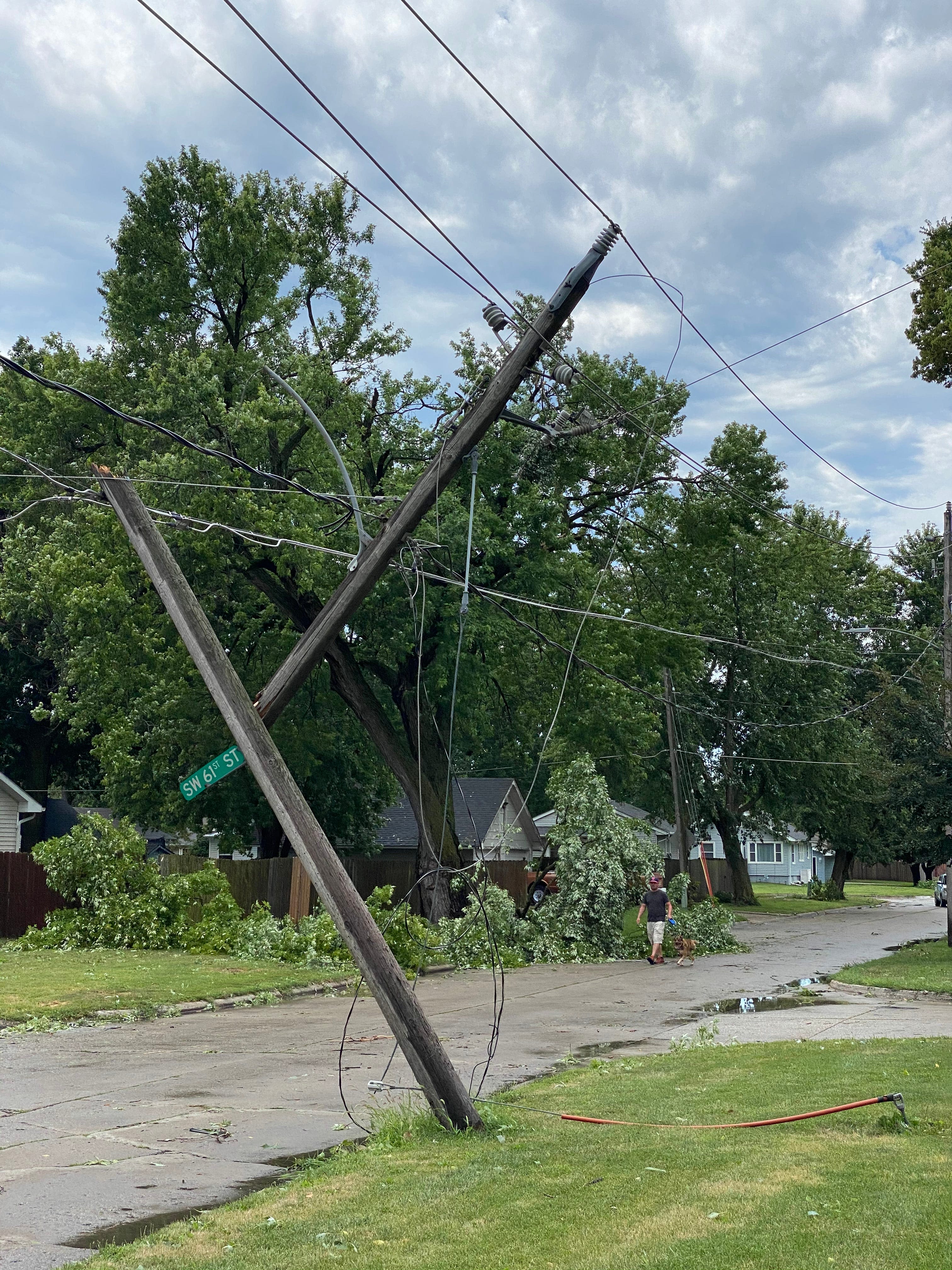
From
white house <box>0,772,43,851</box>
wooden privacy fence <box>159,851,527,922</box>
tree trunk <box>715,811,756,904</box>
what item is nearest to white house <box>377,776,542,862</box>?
tree trunk <box>715,811,756,904</box>

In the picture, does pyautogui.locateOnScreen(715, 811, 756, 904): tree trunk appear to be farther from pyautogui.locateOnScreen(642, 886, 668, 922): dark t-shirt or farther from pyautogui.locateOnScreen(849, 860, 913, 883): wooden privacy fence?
pyautogui.locateOnScreen(849, 860, 913, 883): wooden privacy fence

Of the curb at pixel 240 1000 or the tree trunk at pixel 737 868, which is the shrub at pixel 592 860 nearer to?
the curb at pixel 240 1000

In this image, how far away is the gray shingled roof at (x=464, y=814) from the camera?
45.7 metres

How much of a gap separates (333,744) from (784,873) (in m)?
74.3

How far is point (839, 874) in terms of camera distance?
63.0 m

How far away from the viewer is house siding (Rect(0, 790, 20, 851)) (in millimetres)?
32250

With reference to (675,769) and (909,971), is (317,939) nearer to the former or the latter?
(909,971)

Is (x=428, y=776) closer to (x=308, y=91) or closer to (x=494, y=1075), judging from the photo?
(x=494, y=1075)

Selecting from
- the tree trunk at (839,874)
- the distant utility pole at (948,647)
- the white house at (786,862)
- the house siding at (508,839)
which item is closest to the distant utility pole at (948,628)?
the distant utility pole at (948,647)

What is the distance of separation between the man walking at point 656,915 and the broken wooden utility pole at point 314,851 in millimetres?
17190

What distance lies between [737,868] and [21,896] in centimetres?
3499

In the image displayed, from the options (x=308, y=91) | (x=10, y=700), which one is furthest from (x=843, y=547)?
(x=308, y=91)

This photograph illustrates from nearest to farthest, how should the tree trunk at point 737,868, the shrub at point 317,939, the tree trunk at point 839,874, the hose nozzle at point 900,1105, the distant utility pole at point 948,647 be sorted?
1. the hose nozzle at point 900,1105
2. the shrub at point 317,939
3. the distant utility pole at point 948,647
4. the tree trunk at point 737,868
5. the tree trunk at point 839,874

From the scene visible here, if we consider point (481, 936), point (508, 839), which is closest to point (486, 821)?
point (508, 839)
